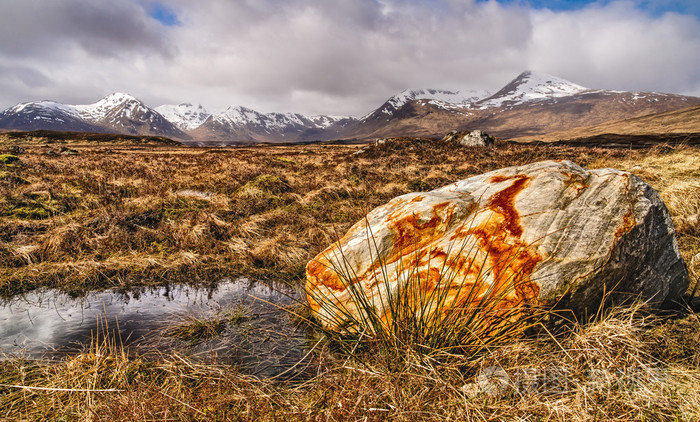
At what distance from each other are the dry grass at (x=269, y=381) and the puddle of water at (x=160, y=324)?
12.6 inches

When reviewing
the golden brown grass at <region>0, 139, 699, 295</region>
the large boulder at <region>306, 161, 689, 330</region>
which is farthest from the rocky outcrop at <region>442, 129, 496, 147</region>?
the large boulder at <region>306, 161, 689, 330</region>

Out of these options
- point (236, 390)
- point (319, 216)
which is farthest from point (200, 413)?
point (319, 216)

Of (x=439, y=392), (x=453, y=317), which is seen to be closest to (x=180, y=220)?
(x=453, y=317)

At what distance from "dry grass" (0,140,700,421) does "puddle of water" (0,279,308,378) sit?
0.32 m

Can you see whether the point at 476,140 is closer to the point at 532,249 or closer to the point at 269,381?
the point at 532,249

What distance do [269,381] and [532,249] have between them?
282 centimetres

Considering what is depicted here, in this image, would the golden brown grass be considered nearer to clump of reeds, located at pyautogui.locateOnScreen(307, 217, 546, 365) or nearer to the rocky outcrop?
clump of reeds, located at pyautogui.locateOnScreen(307, 217, 546, 365)

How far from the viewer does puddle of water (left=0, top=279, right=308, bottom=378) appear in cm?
314

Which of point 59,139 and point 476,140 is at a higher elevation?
point 59,139

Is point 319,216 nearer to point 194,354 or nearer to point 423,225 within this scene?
point 423,225

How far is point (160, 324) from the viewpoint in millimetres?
3760

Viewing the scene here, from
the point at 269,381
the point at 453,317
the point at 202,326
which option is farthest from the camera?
the point at 202,326

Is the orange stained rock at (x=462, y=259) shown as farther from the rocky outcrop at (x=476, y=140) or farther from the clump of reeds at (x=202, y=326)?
the rocky outcrop at (x=476, y=140)

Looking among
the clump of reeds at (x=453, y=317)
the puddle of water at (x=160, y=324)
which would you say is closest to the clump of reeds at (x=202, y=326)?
the puddle of water at (x=160, y=324)
